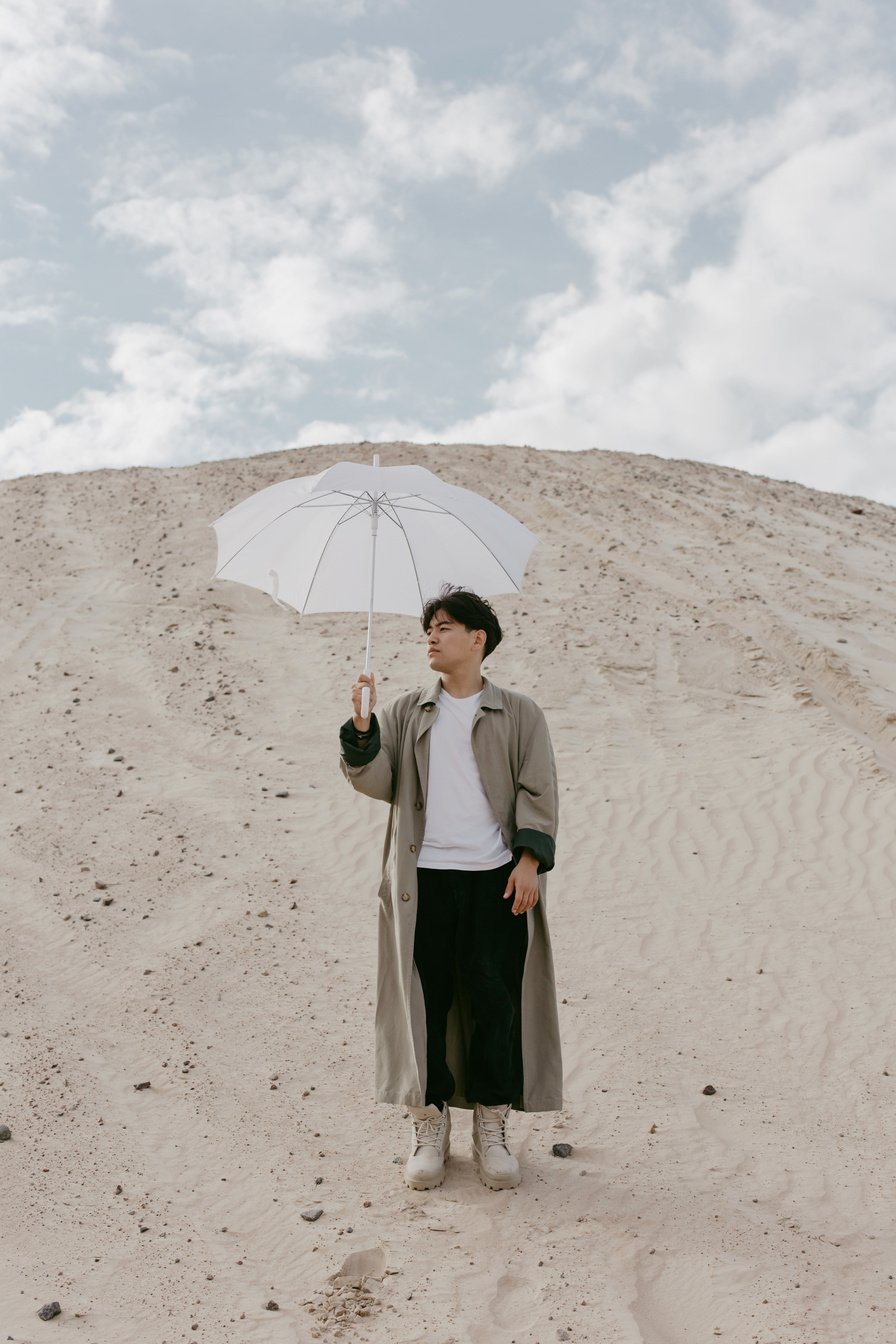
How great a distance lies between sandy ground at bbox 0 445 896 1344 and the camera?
12.0ft

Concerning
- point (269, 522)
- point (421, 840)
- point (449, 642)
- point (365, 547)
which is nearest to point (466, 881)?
point (421, 840)

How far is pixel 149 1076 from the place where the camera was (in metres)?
5.21

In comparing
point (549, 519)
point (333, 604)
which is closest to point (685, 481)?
point (549, 519)

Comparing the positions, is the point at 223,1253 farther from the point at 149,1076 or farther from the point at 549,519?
the point at 549,519

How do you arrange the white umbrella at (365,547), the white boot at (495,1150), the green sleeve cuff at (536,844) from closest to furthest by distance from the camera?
1. the green sleeve cuff at (536,844)
2. the white boot at (495,1150)
3. the white umbrella at (365,547)

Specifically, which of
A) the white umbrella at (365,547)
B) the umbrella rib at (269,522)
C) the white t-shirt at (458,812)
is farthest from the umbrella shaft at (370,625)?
the white t-shirt at (458,812)

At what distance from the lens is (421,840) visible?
155 inches

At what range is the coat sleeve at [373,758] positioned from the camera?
3822mm

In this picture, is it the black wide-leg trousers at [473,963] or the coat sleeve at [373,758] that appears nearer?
the coat sleeve at [373,758]

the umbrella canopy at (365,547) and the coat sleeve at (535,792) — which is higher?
the umbrella canopy at (365,547)

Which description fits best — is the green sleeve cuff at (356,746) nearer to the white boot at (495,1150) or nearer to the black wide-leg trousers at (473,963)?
the black wide-leg trousers at (473,963)

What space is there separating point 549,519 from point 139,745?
8156mm

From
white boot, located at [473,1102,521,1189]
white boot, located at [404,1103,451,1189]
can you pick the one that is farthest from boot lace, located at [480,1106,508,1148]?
white boot, located at [404,1103,451,1189]

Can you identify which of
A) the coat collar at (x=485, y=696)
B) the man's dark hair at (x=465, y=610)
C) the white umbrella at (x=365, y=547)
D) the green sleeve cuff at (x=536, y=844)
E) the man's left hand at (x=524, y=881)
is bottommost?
the man's left hand at (x=524, y=881)
